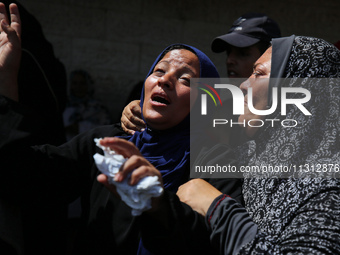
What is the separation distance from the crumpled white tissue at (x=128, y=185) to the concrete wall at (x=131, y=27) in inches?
161

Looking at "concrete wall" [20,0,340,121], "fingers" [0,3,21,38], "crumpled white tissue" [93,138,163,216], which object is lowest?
"concrete wall" [20,0,340,121]

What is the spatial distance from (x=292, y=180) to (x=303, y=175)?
0.05m

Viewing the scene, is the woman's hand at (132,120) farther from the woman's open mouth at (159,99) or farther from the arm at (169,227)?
the arm at (169,227)

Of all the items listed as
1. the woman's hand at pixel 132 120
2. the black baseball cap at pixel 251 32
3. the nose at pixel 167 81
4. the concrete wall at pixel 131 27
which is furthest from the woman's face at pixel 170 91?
the concrete wall at pixel 131 27

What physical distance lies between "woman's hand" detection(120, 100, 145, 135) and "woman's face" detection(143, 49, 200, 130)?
0.14 metres

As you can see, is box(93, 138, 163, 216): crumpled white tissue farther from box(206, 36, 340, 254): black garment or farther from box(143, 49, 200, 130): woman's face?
box(143, 49, 200, 130): woman's face

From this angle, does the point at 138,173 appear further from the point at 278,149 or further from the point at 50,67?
the point at 50,67

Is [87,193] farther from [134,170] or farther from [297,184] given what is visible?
[297,184]

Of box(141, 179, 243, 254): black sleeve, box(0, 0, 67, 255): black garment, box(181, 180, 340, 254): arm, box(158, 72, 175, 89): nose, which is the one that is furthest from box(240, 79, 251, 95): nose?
box(0, 0, 67, 255): black garment

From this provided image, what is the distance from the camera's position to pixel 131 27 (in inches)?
212

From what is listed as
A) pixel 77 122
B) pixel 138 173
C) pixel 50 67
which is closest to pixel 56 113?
pixel 50 67

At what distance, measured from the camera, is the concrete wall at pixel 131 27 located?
17.3ft

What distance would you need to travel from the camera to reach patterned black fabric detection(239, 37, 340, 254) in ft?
4.81

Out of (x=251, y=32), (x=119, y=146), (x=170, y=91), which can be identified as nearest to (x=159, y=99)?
(x=170, y=91)
